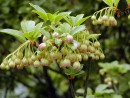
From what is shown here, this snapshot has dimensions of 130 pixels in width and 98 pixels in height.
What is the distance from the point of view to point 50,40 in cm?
121

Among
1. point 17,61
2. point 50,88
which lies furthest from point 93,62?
point 17,61

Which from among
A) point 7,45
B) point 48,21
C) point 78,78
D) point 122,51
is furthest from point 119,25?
point 48,21

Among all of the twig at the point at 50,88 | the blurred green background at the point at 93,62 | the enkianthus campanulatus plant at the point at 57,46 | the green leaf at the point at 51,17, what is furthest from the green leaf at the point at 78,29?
the twig at the point at 50,88

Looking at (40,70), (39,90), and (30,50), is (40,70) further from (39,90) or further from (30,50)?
(30,50)

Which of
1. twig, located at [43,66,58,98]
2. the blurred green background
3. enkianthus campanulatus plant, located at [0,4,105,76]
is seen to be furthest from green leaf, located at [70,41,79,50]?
twig, located at [43,66,58,98]

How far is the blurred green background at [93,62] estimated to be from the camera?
241 cm

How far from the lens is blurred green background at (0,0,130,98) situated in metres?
2.41

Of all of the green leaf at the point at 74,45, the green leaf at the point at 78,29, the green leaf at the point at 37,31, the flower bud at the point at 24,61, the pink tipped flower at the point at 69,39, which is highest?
the green leaf at the point at 37,31

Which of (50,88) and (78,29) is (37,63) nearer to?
(78,29)

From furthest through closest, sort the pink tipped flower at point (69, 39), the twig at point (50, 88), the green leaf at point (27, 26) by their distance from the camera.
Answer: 1. the twig at point (50, 88)
2. the green leaf at point (27, 26)
3. the pink tipped flower at point (69, 39)

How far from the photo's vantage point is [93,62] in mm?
Result: 2928

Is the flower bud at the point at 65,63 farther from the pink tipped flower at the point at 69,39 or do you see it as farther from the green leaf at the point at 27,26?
the green leaf at the point at 27,26

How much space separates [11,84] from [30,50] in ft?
6.77

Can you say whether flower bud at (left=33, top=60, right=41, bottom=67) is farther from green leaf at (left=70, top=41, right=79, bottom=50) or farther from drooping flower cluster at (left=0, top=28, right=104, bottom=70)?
green leaf at (left=70, top=41, right=79, bottom=50)
